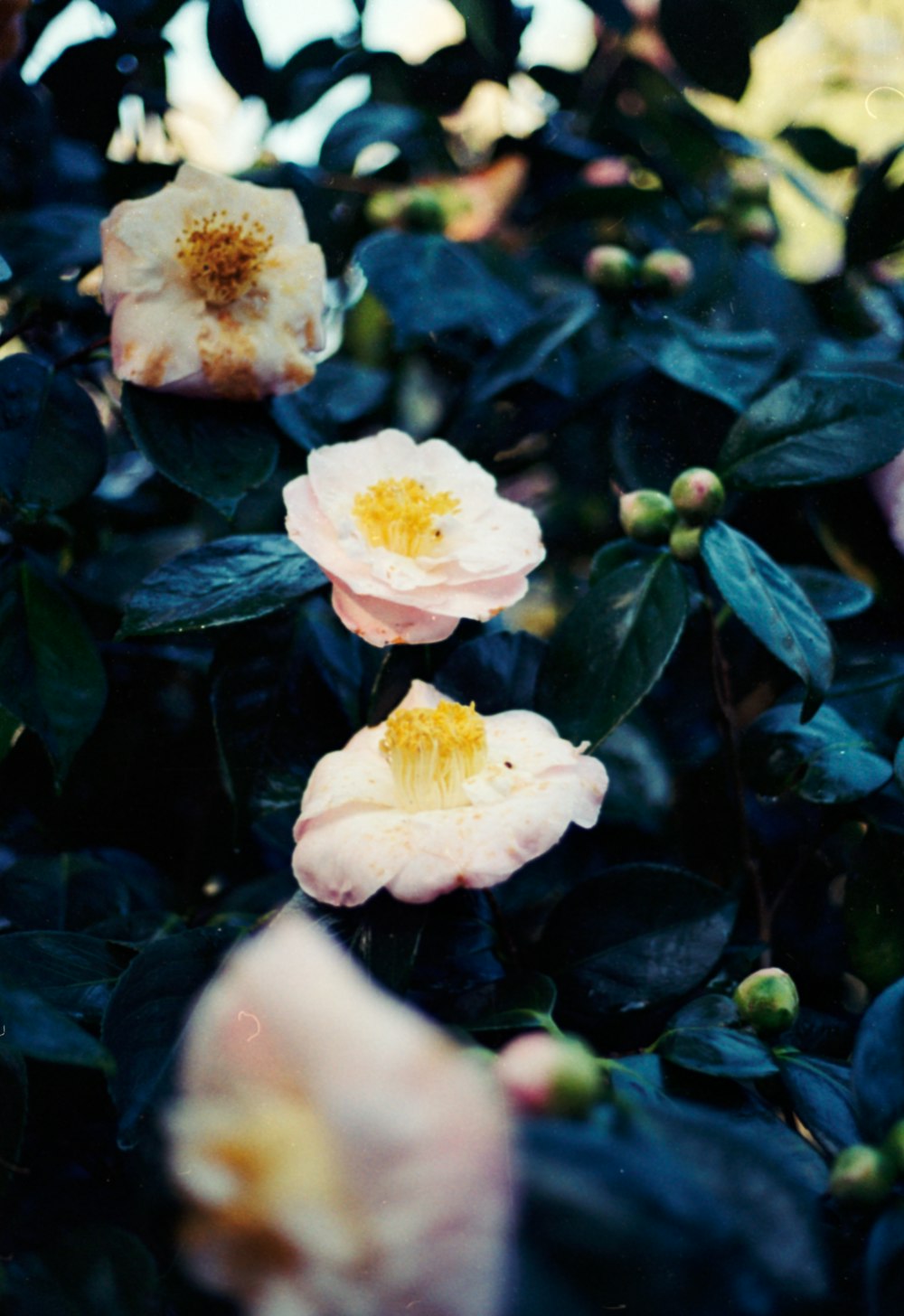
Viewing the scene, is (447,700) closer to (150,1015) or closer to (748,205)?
(150,1015)

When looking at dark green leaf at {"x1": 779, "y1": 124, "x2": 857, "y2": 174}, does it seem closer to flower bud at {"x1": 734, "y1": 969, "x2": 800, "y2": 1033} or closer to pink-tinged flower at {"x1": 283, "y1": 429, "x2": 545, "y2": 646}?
pink-tinged flower at {"x1": 283, "y1": 429, "x2": 545, "y2": 646}

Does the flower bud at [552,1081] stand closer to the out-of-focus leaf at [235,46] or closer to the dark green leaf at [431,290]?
the dark green leaf at [431,290]

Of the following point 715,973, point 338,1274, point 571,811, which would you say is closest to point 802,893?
point 715,973

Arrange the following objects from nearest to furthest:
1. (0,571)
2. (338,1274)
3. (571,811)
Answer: (338,1274) → (571,811) → (0,571)

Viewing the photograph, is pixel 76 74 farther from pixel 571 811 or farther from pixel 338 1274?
pixel 338 1274

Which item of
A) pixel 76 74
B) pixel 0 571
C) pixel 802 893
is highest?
pixel 76 74

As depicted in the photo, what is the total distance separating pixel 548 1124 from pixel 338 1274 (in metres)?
0.07

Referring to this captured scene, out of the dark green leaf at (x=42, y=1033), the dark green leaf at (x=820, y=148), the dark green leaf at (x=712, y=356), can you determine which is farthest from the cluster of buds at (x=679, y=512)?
the dark green leaf at (x=820, y=148)

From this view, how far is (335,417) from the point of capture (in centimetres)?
67

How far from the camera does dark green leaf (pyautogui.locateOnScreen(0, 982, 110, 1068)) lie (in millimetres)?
352

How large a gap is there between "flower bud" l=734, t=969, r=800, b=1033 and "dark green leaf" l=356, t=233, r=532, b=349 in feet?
1.41

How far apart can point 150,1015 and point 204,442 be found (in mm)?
269

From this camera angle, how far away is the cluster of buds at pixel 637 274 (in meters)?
0.67

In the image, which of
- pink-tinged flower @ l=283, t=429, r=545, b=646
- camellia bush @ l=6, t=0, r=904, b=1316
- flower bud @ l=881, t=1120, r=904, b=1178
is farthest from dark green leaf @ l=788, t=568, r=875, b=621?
flower bud @ l=881, t=1120, r=904, b=1178
